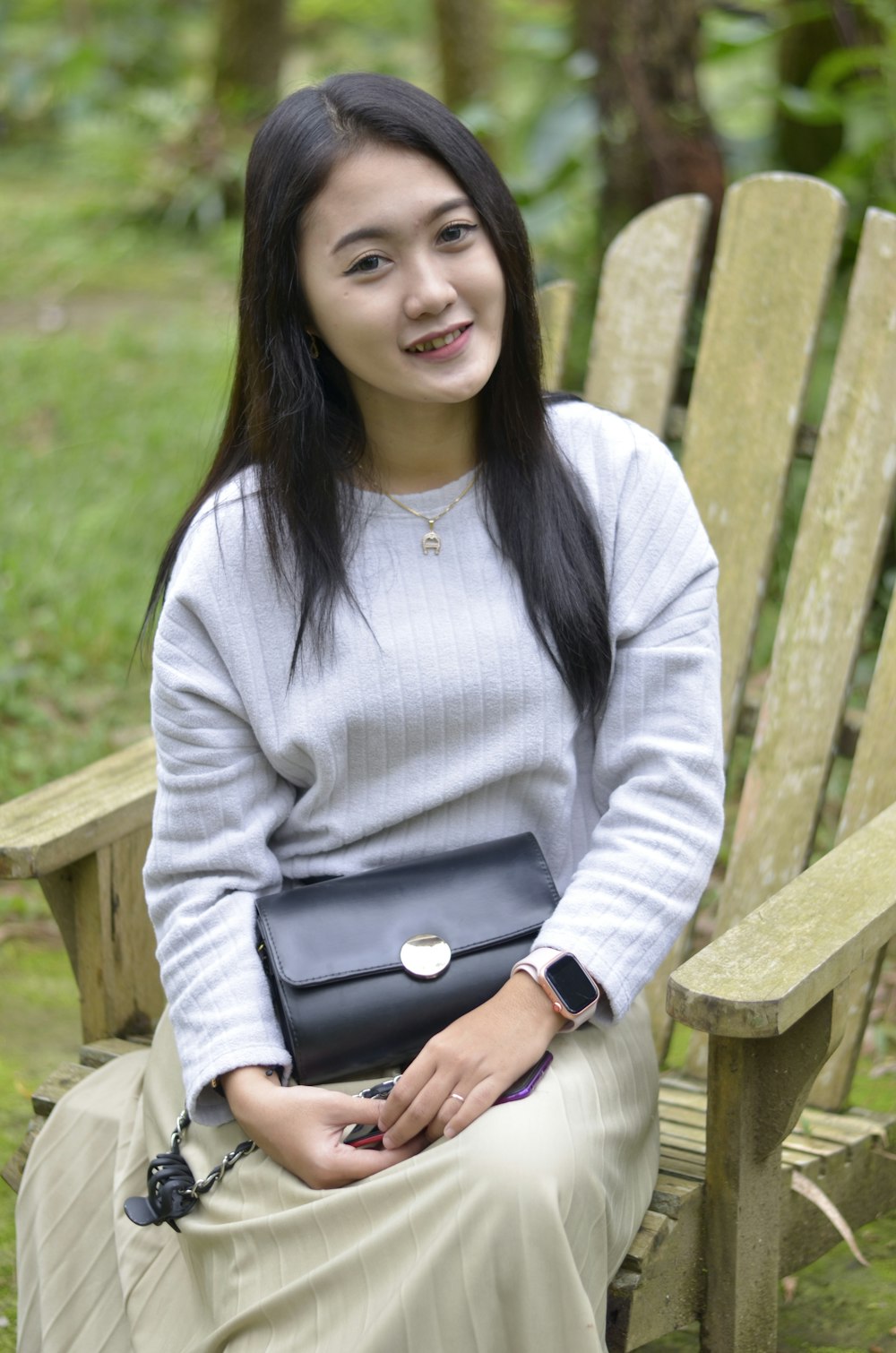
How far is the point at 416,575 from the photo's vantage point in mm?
1988

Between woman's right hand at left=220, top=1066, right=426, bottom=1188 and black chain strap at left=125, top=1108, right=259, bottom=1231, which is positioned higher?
woman's right hand at left=220, top=1066, right=426, bottom=1188

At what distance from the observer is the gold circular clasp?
1819mm

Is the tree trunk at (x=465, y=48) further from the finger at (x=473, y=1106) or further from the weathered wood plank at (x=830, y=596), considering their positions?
the finger at (x=473, y=1106)

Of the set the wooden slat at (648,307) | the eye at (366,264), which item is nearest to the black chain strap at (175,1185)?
the eye at (366,264)

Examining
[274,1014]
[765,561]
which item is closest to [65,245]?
[765,561]

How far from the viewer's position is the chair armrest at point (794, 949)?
1598 mm

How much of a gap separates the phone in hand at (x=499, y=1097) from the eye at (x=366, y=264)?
3.21 ft

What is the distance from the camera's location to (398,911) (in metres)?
1.86

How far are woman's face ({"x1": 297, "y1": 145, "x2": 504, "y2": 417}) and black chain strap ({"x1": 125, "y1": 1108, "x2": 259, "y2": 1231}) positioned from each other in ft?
3.22

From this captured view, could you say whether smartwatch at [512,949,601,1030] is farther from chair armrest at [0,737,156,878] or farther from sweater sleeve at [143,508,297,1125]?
chair armrest at [0,737,156,878]

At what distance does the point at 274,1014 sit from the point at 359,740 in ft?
1.20

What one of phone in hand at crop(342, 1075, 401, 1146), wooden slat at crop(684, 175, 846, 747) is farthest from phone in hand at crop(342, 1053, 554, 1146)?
wooden slat at crop(684, 175, 846, 747)

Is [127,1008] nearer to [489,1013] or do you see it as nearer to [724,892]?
[489,1013]

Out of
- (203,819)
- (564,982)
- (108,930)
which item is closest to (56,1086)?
(108,930)
